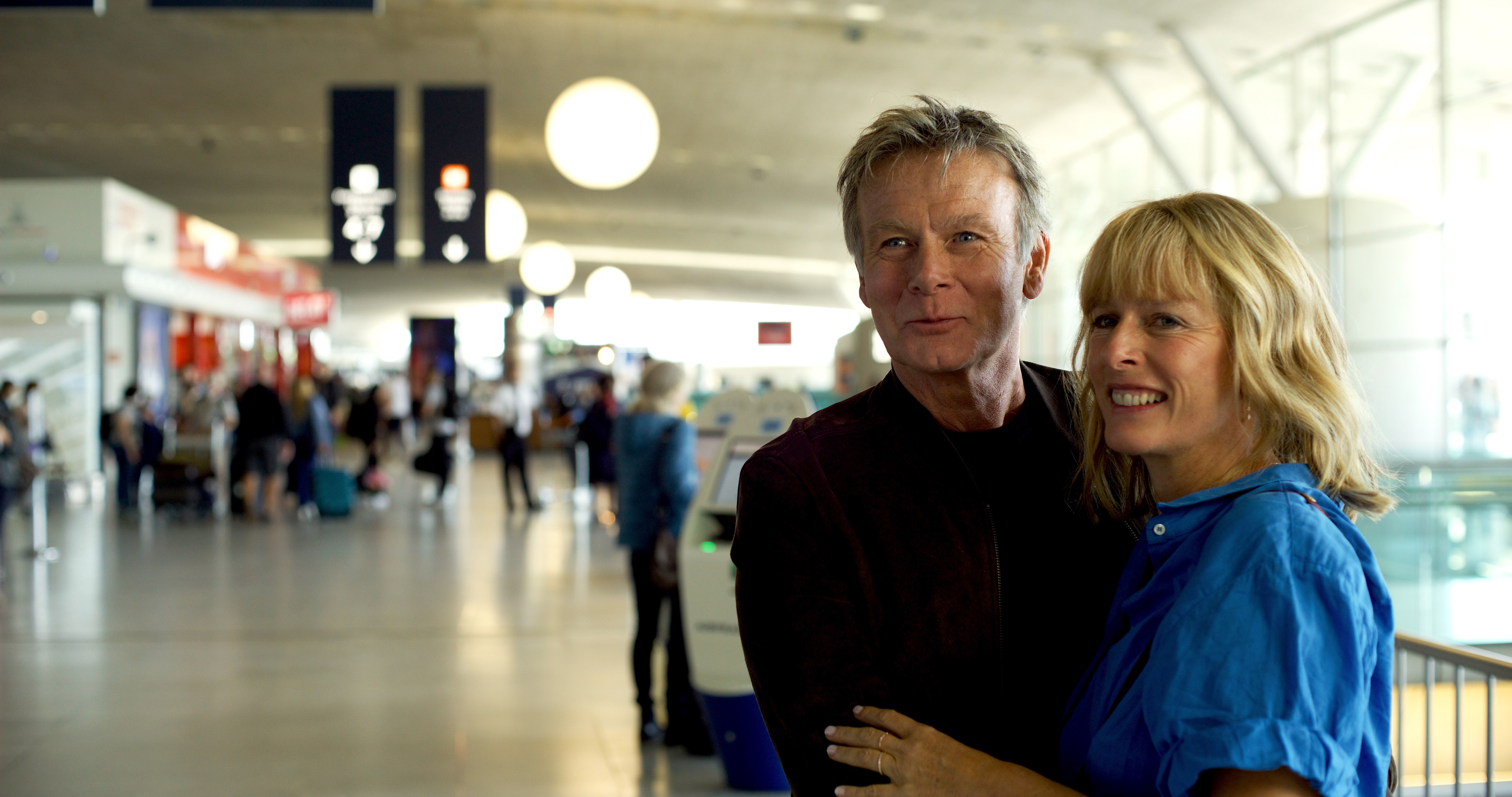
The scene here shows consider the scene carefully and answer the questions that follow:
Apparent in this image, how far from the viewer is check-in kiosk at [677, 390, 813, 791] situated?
405 cm

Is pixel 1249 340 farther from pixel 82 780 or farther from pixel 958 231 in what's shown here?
pixel 82 780

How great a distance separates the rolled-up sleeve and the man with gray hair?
0.30 metres

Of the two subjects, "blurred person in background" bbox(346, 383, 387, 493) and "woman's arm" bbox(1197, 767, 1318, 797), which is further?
"blurred person in background" bbox(346, 383, 387, 493)

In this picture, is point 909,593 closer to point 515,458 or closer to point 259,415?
point 259,415

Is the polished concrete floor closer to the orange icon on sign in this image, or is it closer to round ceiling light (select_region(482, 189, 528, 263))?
the orange icon on sign

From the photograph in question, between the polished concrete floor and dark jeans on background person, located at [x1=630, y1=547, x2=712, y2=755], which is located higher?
dark jeans on background person, located at [x1=630, y1=547, x2=712, y2=755]

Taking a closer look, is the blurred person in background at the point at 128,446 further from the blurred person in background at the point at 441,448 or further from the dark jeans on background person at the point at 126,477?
the blurred person in background at the point at 441,448

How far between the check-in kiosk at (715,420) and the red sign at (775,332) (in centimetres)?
1025

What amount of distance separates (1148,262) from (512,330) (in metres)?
21.4

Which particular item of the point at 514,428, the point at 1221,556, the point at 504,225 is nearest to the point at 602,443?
the point at 514,428

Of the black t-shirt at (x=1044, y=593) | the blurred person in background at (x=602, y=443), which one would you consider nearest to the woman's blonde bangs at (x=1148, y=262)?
the black t-shirt at (x=1044, y=593)

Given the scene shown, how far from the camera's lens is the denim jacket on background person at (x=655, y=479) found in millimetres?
4754

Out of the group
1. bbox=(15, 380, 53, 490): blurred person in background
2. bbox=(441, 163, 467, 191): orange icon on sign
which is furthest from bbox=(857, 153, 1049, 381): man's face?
bbox=(15, 380, 53, 490): blurred person in background

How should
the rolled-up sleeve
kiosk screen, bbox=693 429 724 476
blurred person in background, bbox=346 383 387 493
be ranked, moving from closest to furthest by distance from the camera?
the rolled-up sleeve
kiosk screen, bbox=693 429 724 476
blurred person in background, bbox=346 383 387 493
